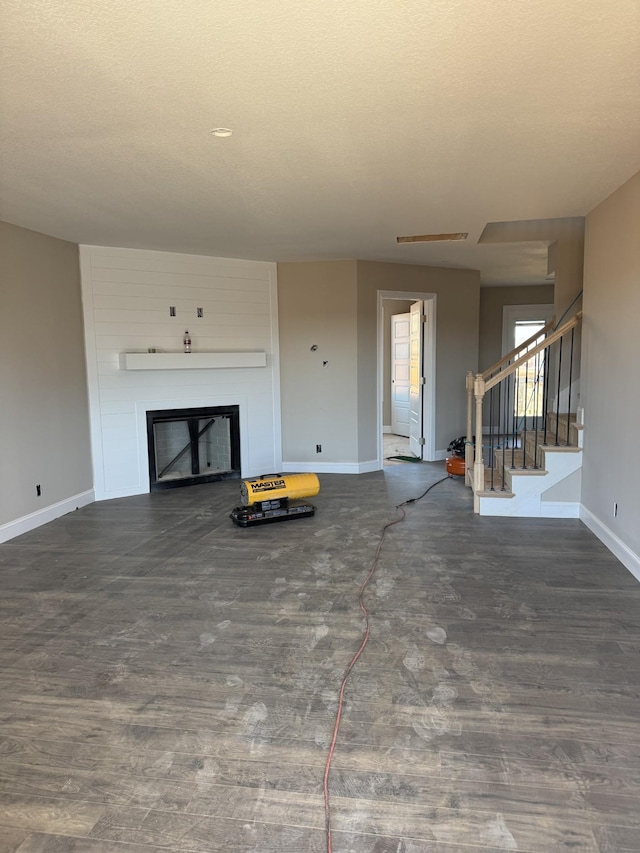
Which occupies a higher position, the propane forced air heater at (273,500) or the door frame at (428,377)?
the door frame at (428,377)

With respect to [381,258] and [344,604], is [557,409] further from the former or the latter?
[344,604]

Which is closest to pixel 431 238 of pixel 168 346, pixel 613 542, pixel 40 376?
pixel 168 346

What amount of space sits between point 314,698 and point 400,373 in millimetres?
7532

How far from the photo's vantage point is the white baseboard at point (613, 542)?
11.9 ft

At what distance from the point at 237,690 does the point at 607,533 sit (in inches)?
119

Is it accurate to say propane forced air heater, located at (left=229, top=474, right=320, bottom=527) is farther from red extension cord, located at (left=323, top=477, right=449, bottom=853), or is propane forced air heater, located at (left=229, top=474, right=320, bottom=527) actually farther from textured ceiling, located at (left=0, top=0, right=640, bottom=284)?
textured ceiling, located at (left=0, top=0, right=640, bottom=284)

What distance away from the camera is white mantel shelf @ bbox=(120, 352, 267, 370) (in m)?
5.77

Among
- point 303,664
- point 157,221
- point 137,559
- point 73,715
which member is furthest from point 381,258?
point 73,715

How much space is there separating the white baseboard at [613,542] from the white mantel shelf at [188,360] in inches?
148

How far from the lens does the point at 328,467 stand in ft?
22.6

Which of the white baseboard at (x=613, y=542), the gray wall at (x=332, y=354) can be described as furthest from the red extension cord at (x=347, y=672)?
the gray wall at (x=332, y=354)

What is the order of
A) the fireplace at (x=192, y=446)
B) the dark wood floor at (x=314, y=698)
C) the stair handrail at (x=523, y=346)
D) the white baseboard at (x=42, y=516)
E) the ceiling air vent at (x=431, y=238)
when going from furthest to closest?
the fireplace at (x=192, y=446) < the stair handrail at (x=523, y=346) < the ceiling air vent at (x=431, y=238) < the white baseboard at (x=42, y=516) < the dark wood floor at (x=314, y=698)

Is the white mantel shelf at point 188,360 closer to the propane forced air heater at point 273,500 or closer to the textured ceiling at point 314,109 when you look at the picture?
the textured ceiling at point 314,109

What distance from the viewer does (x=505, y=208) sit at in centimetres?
440
